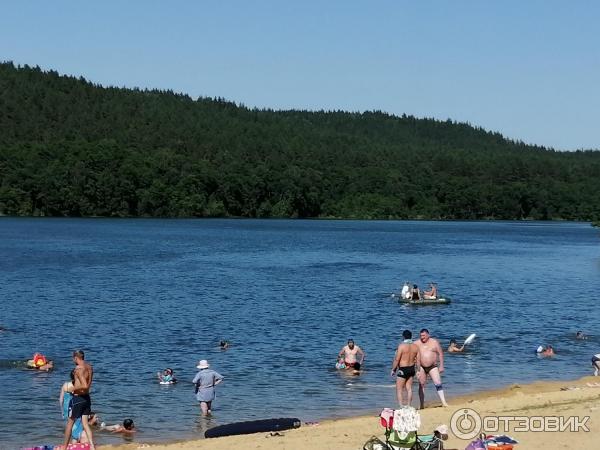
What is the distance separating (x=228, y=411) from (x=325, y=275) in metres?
55.5

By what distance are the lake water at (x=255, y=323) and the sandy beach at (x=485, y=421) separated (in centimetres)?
369

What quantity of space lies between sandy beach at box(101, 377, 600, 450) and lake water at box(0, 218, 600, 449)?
3.69 metres

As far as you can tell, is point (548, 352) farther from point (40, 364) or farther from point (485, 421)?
point (40, 364)

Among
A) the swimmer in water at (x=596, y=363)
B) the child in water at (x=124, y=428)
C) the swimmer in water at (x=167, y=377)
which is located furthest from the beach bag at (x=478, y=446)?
the swimmer in water at (x=596, y=363)

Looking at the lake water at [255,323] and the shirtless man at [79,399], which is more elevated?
the shirtless man at [79,399]

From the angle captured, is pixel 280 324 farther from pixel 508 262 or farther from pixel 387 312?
pixel 508 262

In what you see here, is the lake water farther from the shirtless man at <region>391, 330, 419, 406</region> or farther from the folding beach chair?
the folding beach chair

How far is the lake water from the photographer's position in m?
28.2

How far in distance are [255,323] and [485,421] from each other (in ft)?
94.4

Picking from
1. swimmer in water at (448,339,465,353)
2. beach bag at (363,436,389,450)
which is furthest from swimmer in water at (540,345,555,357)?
beach bag at (363,436,389,450)

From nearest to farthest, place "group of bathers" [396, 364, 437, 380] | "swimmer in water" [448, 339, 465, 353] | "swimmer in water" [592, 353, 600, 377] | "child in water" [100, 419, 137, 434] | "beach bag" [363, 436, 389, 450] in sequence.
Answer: "beach bag" [363, 436, 389, 450], "group of bathers" [396, 364, 437, 380], "child in water" [100, 419, 137, 434], "swimmer in water" [592, 353, 600, 377], "swimmer in water" [448, 339, 465, 353]

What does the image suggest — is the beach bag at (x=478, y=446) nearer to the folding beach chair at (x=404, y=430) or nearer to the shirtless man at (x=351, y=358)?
the folding beach chair at (x=404, y=430)

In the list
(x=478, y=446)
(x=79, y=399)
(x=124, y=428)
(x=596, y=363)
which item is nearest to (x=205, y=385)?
(x=124, y=428)

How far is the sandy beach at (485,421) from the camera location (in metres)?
18.7
